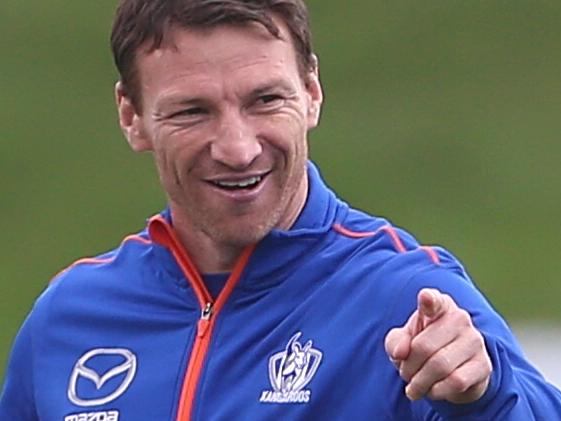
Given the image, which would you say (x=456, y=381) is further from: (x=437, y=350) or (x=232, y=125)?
(x=232, y=125)

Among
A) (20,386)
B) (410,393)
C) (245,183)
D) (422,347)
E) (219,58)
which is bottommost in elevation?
(20,386)

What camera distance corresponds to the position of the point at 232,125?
5168mm

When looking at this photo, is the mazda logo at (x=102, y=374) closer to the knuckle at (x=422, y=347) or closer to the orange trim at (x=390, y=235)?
the orange trim at (x=390, y=235)

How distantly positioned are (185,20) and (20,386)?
99 cm

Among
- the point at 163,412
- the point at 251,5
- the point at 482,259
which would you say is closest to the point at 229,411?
the point at 163,412

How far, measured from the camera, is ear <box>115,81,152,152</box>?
553 cm

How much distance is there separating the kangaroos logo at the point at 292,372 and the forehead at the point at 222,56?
58 centimetres

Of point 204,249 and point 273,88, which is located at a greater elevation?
point 273,88

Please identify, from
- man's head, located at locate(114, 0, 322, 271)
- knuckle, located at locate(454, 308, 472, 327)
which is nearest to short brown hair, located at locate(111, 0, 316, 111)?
man's head, located at locate(114, 0, 322, 271)

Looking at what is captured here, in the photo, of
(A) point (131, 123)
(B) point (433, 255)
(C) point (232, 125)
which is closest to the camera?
(B) point (433, 255)

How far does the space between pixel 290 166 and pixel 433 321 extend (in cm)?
82

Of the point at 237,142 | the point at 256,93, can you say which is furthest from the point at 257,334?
the point at 256,93

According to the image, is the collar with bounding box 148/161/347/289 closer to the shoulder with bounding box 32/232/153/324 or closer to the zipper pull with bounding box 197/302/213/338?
the zipper pull with bounding box 197/302/213/338

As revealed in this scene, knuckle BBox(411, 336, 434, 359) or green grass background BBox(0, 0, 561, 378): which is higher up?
knuckle BBox(411, 336, 434, 359)
